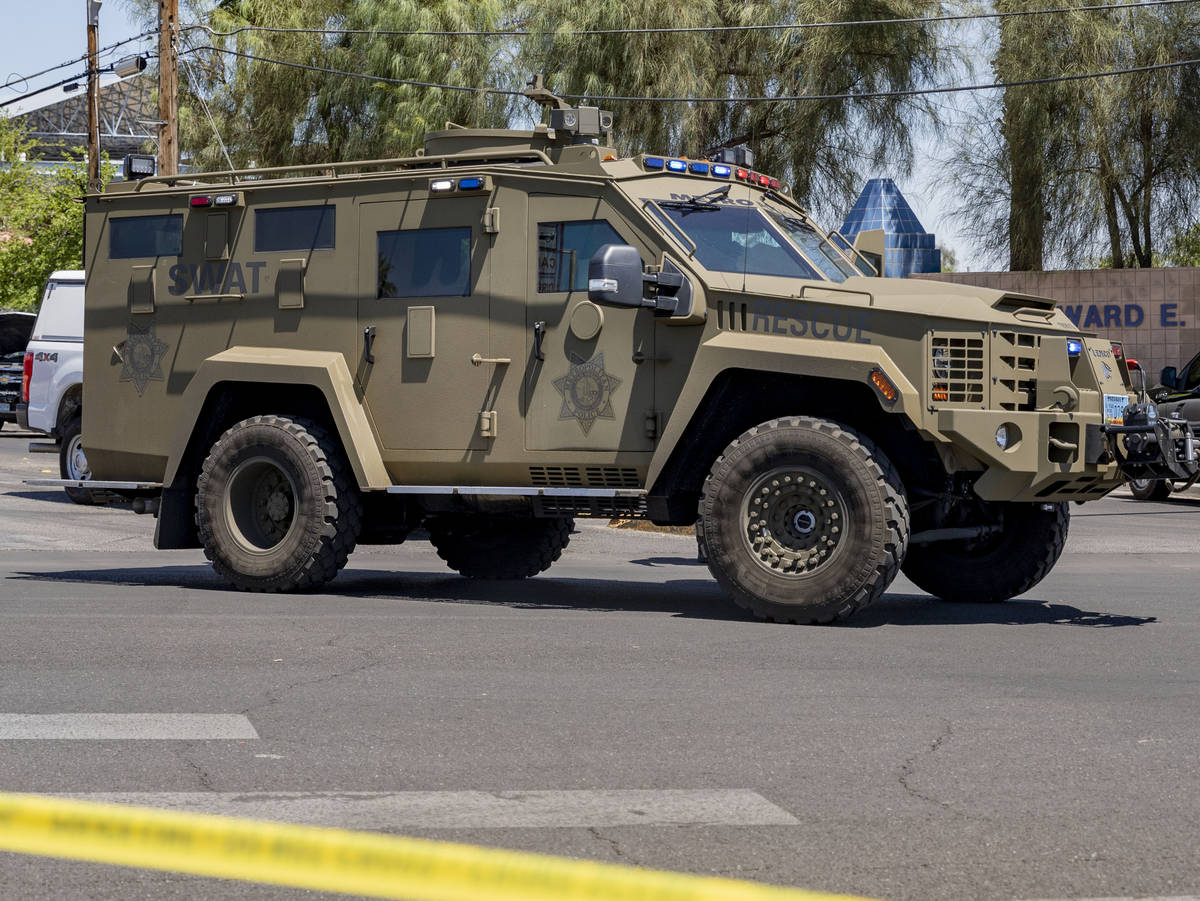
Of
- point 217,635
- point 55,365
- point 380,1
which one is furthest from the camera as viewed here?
point 380,1

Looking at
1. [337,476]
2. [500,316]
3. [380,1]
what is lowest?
[337,476]

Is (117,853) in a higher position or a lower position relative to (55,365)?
lower

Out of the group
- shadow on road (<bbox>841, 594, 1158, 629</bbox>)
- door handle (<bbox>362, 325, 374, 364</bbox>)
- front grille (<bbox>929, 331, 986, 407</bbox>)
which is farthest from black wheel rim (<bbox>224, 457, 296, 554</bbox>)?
front grille (<bbox>929, 331, 986, 407</bbox>)

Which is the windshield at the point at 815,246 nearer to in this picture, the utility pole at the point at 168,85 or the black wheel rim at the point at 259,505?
the black wheel rim at the point at 259,505

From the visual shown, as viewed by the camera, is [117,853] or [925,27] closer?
[117,853]

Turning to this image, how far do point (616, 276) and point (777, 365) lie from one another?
40.8 inches

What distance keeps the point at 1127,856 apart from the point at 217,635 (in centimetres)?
543

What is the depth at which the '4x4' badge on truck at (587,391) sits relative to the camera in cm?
1017

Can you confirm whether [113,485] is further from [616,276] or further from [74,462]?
[74,462]

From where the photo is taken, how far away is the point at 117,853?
A: 3314 mm

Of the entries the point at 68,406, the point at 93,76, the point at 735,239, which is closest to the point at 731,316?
the point at 735,239

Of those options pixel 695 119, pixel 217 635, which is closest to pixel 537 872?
pixel 217 635

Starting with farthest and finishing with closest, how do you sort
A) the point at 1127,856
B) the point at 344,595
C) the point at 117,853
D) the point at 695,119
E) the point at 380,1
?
the point at 380,1, the point at 695,119, the point at 344,595, the point at 1127,856, the point at 117,853

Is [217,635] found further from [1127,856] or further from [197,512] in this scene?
[1127,856]
